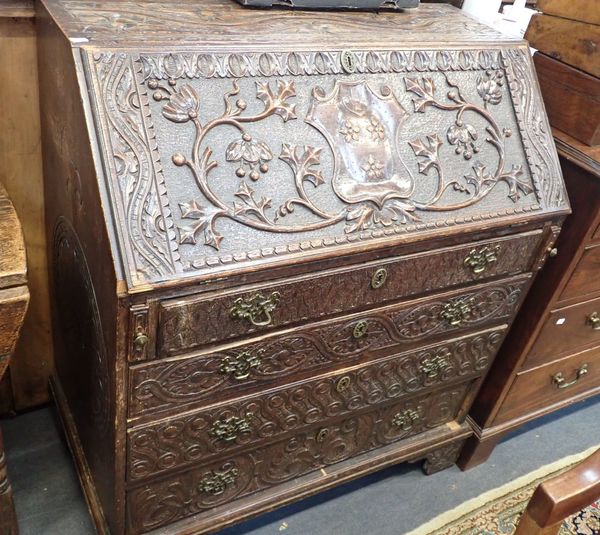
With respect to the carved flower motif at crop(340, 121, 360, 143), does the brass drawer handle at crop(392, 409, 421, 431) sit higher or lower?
lower

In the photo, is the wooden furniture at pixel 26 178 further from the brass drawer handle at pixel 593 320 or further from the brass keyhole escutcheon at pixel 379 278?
the brass drawer handle at pixel 593 320

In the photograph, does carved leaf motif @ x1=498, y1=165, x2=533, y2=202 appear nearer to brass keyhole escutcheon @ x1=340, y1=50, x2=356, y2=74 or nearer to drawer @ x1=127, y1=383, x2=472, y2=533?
brass keyhole escutcheon @ x1=340, y1=50, x2=356, y2=74

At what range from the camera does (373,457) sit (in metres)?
1.58

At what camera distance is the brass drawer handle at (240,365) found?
1098 millimetres

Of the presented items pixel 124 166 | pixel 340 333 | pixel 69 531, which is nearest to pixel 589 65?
pixel 340 333

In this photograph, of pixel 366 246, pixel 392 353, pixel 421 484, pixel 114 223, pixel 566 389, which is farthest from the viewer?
pixel 566 389

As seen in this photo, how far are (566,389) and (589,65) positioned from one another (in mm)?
1026

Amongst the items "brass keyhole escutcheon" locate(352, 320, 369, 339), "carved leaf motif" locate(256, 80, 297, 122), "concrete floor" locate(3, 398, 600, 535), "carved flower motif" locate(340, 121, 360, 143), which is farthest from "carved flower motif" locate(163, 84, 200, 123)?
"concrete floor" locate(3, 398, 600, 535)

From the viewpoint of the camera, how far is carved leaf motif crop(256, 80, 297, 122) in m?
1.05

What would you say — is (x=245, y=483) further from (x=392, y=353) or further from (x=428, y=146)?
(x=428, y=146)

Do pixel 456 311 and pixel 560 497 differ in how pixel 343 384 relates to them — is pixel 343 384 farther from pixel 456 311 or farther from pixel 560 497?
pixel 560 497

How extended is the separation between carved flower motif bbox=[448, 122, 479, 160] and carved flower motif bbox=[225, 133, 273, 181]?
0.43 metres

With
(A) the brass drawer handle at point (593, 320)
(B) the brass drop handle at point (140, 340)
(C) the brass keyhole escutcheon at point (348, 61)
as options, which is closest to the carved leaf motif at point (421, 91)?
(C) the brass keyhole escutcheon at point (348, 61)

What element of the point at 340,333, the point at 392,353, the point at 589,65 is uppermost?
the point at 589,65
